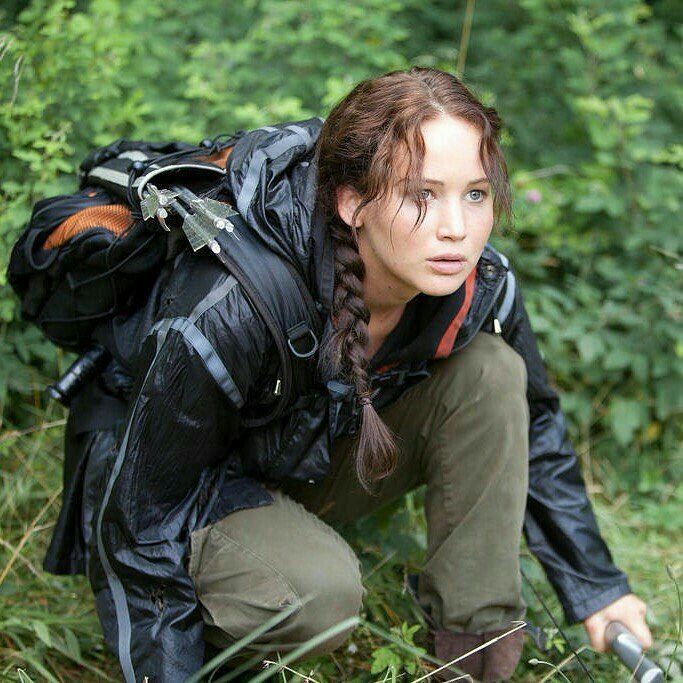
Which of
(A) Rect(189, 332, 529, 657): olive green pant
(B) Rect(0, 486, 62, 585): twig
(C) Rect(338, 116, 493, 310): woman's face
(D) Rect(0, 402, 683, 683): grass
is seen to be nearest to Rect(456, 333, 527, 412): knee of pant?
(A) Rect(189, 332, 529, 657): olive green pant

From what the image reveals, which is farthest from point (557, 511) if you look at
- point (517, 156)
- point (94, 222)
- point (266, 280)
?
point (517, 156)

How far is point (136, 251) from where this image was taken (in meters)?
1.98

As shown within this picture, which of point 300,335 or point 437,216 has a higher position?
point 437,216

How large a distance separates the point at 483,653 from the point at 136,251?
119cm

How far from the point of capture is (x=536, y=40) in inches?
152

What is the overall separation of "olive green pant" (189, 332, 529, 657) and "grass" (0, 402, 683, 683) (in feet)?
0.42

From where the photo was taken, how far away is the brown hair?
1.87m

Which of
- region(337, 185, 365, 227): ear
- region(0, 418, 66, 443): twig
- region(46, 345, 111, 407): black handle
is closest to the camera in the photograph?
A: region(337, 185, 365, 227): ear

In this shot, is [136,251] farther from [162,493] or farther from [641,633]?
[641,633]

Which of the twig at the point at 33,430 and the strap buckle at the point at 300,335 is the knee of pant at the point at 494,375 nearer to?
the strap buckle at the point at 300,335

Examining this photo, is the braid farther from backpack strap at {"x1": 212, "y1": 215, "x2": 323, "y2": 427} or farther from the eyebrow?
the eyebrow

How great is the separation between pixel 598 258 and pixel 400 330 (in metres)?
1.62

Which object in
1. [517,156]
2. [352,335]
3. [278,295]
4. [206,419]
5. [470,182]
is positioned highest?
[470,182]

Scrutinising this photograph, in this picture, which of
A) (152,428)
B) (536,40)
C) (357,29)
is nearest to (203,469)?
(152,428)
